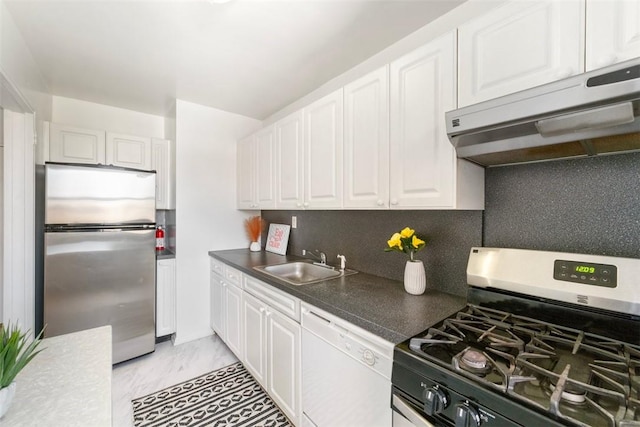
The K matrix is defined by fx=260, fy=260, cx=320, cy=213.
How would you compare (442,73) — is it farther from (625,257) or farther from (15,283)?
(15,283)

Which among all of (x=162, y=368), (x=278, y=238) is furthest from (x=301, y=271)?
(x=162, y=368)

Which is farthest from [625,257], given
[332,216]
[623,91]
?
[332,216]

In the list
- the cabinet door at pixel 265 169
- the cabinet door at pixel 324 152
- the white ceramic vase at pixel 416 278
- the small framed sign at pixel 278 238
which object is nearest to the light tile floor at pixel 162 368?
the small framed sign at pixel 278 238

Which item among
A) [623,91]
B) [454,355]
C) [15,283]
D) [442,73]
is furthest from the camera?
[15,283]

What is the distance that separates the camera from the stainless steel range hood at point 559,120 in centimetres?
74

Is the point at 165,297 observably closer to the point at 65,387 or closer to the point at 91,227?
the point at 91,227

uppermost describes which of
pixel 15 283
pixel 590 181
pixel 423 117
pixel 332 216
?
pixel 423 117

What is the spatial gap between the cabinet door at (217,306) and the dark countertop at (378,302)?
861 millimetres

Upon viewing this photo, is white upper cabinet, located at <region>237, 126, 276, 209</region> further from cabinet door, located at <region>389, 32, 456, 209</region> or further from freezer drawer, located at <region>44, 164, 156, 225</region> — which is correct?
cabinet door, located at <region>389, 32, 456, 209</region>

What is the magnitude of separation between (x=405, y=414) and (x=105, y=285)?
2458mm

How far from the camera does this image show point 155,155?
9.04 ft

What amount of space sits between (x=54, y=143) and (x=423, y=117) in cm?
299

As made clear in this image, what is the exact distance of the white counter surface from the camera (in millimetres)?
660

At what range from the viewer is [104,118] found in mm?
Answer: 2801
